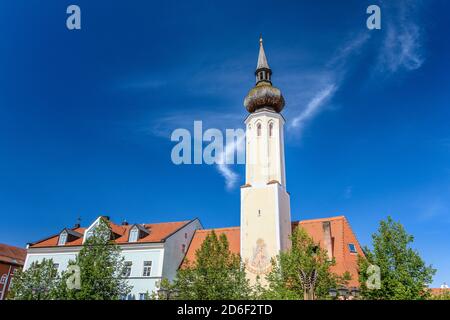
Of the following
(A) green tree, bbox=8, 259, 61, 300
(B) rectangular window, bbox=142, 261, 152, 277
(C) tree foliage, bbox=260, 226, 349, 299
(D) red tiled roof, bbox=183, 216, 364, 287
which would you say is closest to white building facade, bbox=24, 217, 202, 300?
(B) rectangular window, bbox=142, 261, 152, 277

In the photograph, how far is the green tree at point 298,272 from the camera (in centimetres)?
2297

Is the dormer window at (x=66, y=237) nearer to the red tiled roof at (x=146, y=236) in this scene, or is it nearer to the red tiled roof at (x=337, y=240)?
the red tiled roof at (x=146, y=236)

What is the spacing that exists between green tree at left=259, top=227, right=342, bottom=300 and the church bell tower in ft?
20.2

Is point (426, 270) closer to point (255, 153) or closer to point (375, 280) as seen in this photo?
point (375, 280)

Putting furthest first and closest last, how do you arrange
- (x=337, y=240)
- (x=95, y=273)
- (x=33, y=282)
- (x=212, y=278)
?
(x=337, y=240) → (x=33, y=282) → (x=95, y=273) → (x=212, y=278)

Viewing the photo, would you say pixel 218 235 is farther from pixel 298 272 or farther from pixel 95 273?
pixel 298 272

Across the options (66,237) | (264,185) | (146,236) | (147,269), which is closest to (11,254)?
(66,237)

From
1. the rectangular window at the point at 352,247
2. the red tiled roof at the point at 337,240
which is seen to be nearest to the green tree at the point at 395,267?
the red tiled roof at the point at 337,240

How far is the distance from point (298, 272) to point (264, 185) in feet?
46.5

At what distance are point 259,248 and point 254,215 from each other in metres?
3.32

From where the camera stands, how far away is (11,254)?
205 ft

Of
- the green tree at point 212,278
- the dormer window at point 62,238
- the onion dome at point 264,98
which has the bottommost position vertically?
the green tree at point 212,278

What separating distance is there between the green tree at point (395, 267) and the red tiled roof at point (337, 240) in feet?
23.2
